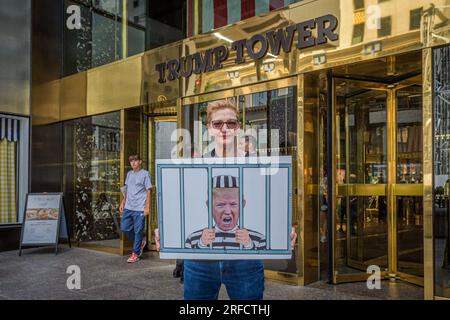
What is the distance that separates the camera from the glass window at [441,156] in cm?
423

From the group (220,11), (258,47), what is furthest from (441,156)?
(220,11)

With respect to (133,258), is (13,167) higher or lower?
higher

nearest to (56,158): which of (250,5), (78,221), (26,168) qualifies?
(26,168)

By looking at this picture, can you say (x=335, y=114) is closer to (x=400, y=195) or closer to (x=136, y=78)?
(x=400, y=195)

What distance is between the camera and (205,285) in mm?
2428

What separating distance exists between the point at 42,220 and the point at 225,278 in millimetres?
6135

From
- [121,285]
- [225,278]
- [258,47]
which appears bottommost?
[121,285]

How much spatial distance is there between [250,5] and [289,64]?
4.00ft

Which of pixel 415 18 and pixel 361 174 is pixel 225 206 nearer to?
pixel 415 18

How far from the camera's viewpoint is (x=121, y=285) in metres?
5.21

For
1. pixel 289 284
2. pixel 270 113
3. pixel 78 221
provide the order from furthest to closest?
1. pixel 78 221
2. pixel 270 113
3. pixel 289 284

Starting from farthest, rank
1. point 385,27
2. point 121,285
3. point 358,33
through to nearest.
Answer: point 121,285 → point 358,33 → point 385,27

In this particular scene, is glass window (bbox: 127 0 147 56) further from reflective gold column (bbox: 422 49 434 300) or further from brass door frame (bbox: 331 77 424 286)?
reflective gold column (bbox: 422 49 434 300)

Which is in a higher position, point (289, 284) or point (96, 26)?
point (96, 26)
